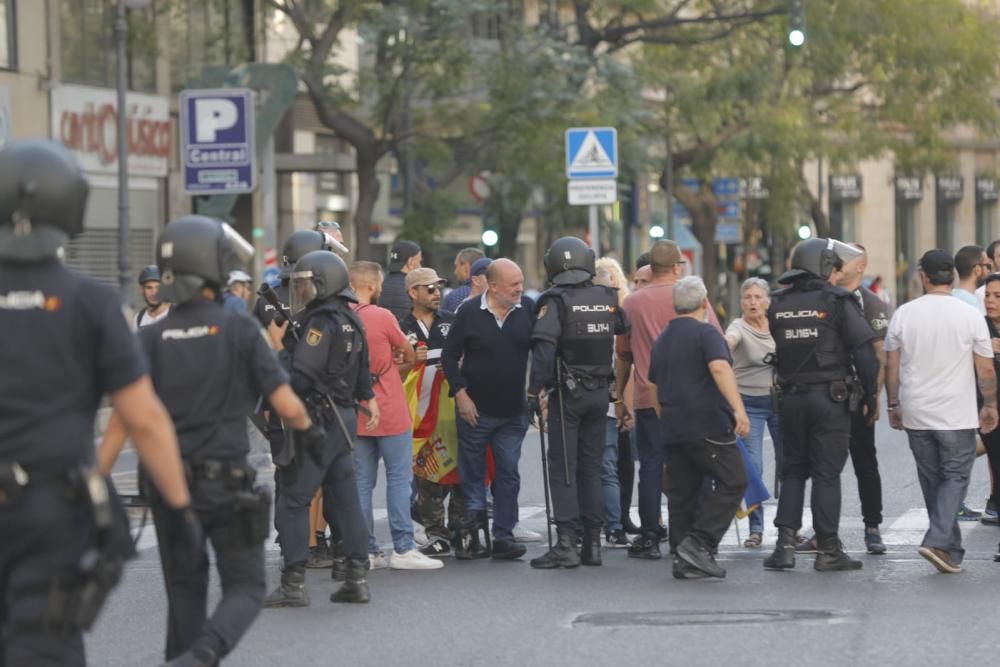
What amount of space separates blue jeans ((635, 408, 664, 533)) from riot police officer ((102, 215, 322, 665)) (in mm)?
4374

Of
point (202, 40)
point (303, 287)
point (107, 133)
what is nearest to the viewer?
point (303, 287)

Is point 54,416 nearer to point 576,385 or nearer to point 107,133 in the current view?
point 576,385

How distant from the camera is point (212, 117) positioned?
1992cm

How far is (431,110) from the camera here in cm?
2986

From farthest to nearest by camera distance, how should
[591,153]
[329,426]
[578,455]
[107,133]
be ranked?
1. [107,133]
2. [591,153]
3. [578,455]
4. [329,426]

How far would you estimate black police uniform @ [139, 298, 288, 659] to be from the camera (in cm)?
727

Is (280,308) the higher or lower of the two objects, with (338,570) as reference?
higher

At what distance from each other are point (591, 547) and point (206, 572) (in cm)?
446

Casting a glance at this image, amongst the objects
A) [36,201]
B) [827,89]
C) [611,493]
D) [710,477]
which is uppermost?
[827,89]

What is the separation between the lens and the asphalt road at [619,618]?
865 centimetres

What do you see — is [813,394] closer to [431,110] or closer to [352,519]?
[352,519]

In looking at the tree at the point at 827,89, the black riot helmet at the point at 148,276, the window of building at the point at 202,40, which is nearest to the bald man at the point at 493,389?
the black riot helmet at the point at 148,276

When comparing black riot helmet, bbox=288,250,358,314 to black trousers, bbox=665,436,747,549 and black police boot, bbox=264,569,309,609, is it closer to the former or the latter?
black police boot, bbox=264,569,309,609

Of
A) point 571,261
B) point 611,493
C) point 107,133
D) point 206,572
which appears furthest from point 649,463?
point 107,133
